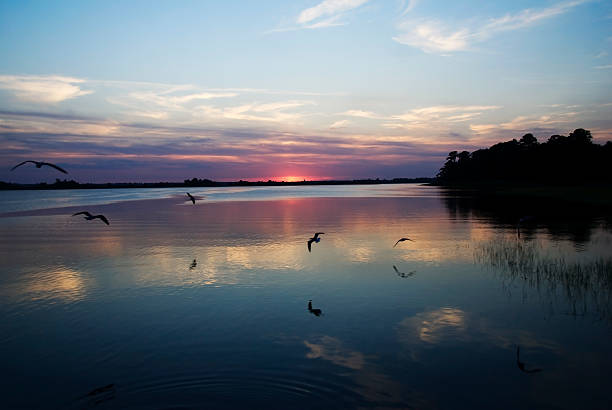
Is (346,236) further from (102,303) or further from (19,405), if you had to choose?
(19,405)

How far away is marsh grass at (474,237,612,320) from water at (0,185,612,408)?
10 cm

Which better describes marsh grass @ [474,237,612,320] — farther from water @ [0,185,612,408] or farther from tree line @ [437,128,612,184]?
tree line @ [437,128,612,184]

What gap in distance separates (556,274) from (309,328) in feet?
43.4

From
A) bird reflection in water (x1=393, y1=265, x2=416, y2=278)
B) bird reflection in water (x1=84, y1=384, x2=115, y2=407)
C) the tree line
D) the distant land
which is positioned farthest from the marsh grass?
the tree line

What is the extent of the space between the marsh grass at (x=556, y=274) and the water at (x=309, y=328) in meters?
0.10

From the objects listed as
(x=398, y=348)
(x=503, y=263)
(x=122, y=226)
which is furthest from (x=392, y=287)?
(x=122, y=226)

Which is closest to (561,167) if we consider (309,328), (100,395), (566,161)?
(566,161)

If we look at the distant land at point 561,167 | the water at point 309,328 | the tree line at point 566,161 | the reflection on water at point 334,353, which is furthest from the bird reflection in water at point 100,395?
the tree line at point 566,161

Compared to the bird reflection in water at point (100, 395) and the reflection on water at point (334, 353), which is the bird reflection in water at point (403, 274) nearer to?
the reflection on water at point (334, 353)

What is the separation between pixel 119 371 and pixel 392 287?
1145cm

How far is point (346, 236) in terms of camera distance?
114 ft

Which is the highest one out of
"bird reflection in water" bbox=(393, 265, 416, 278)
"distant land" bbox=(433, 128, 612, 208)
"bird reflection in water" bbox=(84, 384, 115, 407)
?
"distant land" bbox=(433, 128, 612, 208)

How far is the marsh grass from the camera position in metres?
15.4

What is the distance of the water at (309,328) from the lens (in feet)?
31.8
